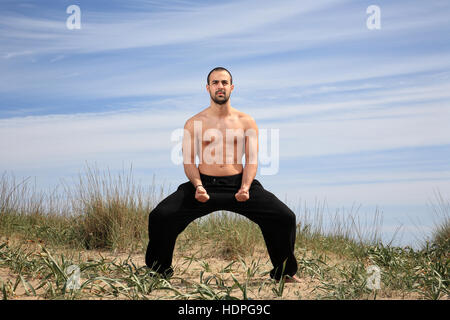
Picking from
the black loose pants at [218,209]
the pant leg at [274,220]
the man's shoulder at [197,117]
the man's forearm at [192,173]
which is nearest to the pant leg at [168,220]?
the black loose pants at [218,209]

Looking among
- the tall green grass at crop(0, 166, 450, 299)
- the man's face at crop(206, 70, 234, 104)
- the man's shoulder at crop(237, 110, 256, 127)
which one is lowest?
the tall green grass at crop(0, 166, 450, 299)

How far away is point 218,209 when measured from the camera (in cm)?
471

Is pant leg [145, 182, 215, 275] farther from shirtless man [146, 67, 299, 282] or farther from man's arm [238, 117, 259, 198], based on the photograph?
man's arm [238, 117, 259, 198]

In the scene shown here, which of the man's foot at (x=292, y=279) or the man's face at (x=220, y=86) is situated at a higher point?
the man's face at (x=220, y=86)

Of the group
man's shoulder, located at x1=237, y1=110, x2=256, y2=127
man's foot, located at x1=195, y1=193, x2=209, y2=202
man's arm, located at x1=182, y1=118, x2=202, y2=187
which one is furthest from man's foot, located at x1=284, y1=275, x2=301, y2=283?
man's shoulder, located at x1=237, y1=110, x2=256, y2=127

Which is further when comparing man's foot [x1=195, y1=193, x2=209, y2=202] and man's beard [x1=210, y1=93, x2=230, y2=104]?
man's beard [x1=210, y1=93, x2=230, y2=104]

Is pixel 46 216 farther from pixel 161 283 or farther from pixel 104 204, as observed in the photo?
pixel 161 283

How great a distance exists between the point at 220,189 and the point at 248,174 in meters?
0.34

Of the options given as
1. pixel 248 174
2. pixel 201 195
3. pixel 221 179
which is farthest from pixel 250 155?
pixel 201 195

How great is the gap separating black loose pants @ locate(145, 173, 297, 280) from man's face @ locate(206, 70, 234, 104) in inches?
33.6

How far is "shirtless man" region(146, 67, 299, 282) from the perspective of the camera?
4.64m

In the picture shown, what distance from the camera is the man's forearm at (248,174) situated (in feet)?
15.5

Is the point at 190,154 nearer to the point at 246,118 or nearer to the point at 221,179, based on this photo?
the point at 221,179

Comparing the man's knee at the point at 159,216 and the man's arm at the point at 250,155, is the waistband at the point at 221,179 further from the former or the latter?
the man's knee at the point at 159,216
